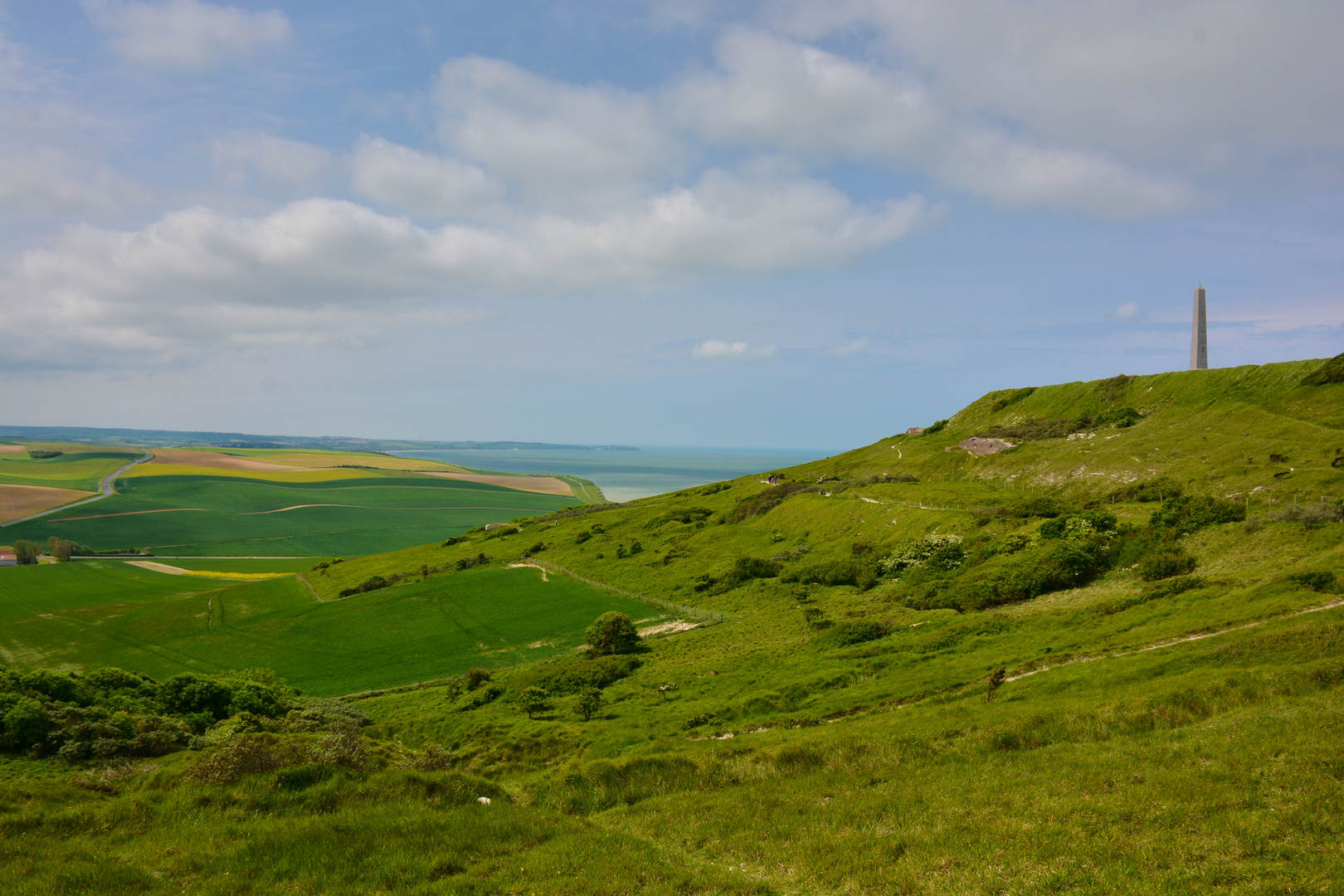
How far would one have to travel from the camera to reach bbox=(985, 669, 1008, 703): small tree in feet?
79.7

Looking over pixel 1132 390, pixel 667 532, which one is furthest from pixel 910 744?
pixel 1132 390

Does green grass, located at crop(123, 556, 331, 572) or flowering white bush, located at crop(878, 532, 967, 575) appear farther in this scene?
green grass, located at crop(123, 556, 331, 572)

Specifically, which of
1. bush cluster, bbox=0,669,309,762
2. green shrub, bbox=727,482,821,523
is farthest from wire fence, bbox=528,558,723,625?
bush cluster, bbox=0,669,309,762

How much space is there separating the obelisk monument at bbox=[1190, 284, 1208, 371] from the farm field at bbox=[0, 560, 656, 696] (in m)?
96.8

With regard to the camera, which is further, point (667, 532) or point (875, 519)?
point (667, 532)

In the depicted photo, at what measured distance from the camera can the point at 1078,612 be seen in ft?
111

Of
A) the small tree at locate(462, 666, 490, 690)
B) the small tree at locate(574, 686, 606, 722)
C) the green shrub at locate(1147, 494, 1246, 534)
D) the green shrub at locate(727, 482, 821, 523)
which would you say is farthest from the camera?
the green shrub at locate(727, 482, 821, 523)

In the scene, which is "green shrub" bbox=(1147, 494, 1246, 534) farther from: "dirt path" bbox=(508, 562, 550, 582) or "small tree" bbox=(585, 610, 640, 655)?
"dirt path" bbox=(508, 562, 550, 582)

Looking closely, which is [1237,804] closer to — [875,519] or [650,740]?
[650,740]

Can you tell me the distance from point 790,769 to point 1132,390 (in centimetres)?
10123

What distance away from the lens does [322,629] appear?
64.7 metres

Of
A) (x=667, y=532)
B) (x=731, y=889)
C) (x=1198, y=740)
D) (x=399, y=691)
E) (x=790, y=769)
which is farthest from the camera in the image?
(x=667, y=532)

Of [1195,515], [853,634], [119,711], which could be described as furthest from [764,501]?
[119,711]

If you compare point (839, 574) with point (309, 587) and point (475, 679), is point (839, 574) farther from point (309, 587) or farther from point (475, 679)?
point (309, 587)
